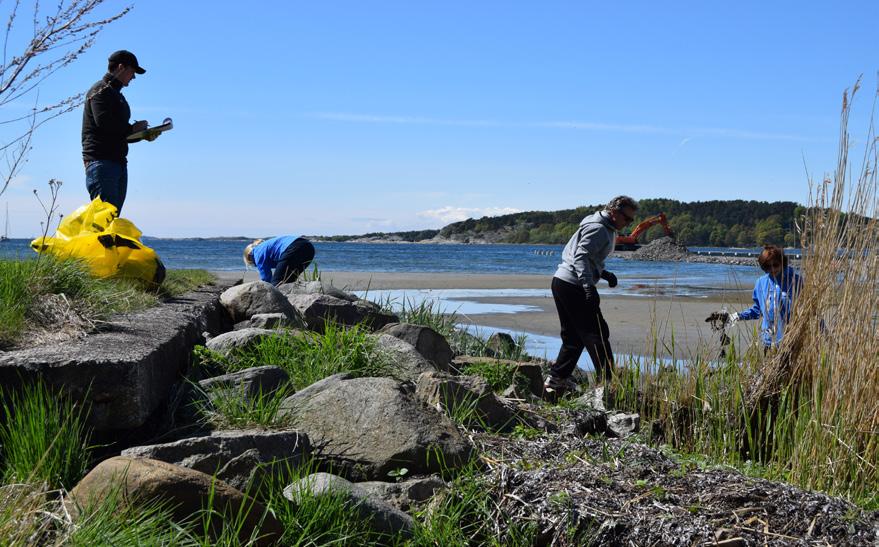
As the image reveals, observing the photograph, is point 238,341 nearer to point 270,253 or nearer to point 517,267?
point 270,253

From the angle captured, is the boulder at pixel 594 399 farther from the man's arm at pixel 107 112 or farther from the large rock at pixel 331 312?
the man's arm at pixel 107 112

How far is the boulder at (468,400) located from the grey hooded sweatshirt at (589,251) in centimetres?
246

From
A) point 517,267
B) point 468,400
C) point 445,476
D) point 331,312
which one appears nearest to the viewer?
point 445,476

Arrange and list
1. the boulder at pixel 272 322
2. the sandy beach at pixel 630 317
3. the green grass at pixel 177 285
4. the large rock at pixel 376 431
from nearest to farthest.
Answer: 1. the large rock at pixel 376 431
2. the boulder at pixel 272 322
3. the green grass at pixel 177 285
4. the sandy beach at pixel 630 317

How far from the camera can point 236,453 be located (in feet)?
11.2

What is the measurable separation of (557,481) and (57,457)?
2.05 metres

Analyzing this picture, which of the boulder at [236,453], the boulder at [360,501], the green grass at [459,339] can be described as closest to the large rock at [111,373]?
the boulder at [236,453]

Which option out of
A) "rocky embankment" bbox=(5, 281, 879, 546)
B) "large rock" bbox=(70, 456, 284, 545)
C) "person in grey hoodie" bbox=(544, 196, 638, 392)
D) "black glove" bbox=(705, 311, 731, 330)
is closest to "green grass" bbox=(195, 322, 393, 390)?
"rocky embankment" bbox=(5, 281, 879, 546)

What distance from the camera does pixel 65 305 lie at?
4.48 metres

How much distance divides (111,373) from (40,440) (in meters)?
0.45

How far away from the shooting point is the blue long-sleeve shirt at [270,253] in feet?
31.1

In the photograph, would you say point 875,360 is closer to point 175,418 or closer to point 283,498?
point 283,498

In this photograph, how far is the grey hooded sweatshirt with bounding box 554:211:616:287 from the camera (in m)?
7.07

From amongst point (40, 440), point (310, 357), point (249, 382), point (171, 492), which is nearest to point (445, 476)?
point (249, 382)
